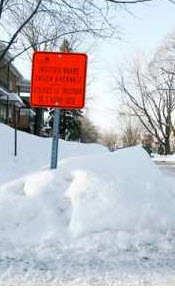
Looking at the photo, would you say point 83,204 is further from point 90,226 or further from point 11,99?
point 11,99

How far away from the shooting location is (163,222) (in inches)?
259

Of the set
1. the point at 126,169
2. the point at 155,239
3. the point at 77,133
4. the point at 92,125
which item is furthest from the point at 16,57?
the point at 92,125

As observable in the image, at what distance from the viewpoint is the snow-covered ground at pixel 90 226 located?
5.10 m

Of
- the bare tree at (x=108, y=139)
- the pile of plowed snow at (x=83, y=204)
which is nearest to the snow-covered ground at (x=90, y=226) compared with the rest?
the pile of plowed snow at (x=83, y=204)

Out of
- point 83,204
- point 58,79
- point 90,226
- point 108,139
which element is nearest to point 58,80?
point 58,79

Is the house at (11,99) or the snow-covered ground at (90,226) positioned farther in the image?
the house at (11,99)

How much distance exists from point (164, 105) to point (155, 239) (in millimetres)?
64314

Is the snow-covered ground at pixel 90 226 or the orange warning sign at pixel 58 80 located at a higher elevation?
the orange warning sign at pixel 58 80

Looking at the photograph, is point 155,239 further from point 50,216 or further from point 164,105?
point 164,105

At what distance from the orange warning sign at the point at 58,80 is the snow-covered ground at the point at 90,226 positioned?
954 mm

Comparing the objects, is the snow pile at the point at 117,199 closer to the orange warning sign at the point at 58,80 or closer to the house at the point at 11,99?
the orange warning sign at the point at 58,80

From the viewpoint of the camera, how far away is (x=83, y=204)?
653 cm

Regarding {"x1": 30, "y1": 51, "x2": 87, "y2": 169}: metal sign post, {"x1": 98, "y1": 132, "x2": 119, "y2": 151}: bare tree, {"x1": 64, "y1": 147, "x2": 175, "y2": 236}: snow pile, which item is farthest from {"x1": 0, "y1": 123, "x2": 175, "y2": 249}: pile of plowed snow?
{"x1": 98, "y1": 132, "x2": 119, "y2": 151}: bare tree

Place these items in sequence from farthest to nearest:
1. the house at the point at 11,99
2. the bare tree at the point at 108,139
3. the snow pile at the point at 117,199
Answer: the bare tree at the point at 108,139
the house at the point at 11,99
the snow pile at the point at 117,199
